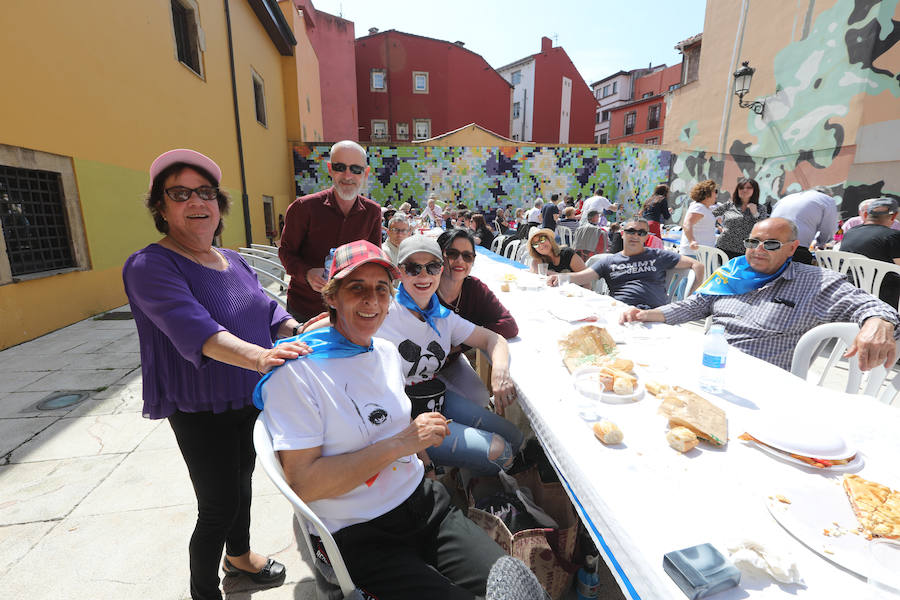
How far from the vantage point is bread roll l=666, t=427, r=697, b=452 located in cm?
136

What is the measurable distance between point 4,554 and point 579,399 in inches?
118

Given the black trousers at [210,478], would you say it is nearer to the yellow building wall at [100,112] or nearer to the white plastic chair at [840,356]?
the yellow building wall at [100,112]

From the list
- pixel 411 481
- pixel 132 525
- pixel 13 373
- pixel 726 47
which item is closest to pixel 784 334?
pixel 411 481

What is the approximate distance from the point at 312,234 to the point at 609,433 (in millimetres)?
2468

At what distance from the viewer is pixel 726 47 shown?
511 inches

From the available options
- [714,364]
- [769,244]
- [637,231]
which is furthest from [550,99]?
[714,364]

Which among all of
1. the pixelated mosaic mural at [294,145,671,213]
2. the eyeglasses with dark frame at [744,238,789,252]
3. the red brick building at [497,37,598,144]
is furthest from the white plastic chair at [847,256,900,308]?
the red brick building at [497,37,598,144]

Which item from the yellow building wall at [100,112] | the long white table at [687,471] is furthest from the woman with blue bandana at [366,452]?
the yellow building wall at [100,112]

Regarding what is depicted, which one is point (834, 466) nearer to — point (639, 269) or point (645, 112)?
point (639, 269)

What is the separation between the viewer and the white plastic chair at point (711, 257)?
515 cm

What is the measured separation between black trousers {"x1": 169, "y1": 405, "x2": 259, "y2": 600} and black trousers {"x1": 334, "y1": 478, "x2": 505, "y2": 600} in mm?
586

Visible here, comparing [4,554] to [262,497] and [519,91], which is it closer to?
[262,497]

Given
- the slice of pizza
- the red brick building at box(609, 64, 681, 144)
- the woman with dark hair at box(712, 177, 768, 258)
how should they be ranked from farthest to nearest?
1. the red brick building at box(609, 64, 681, 144)
2. the woman with dark hair at box(712, 177, 768, 258)
3. the slice of pizza

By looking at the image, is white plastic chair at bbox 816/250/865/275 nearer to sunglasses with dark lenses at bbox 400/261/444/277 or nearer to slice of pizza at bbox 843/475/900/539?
slice of pizza at bbox 843/475/900/539
